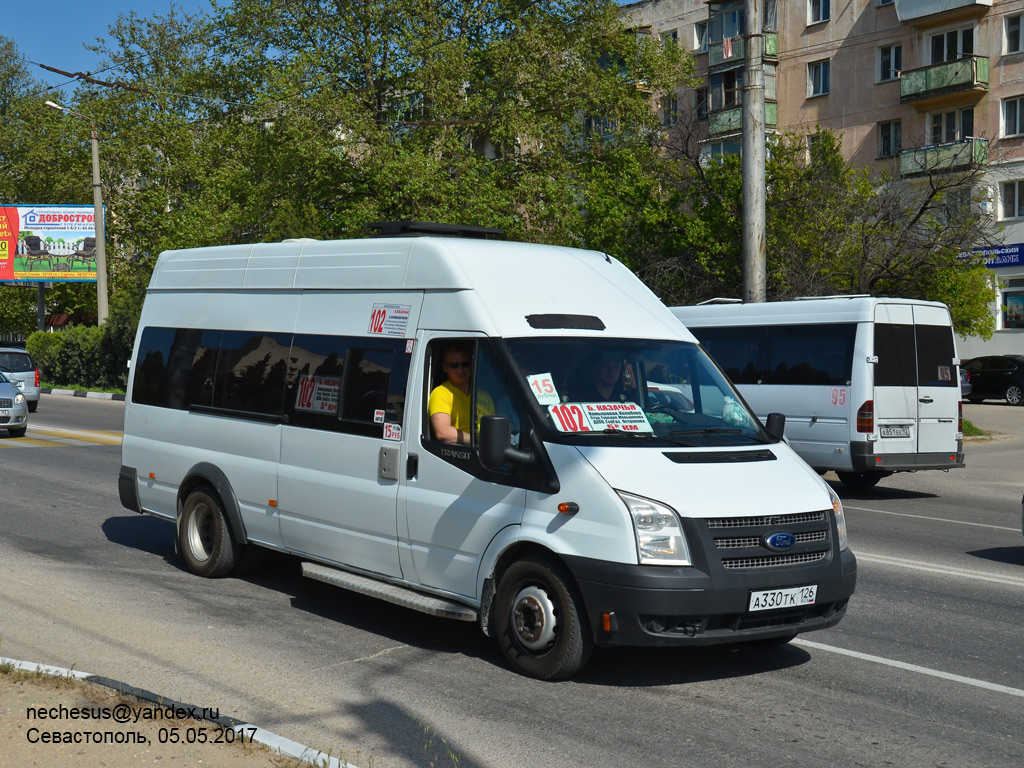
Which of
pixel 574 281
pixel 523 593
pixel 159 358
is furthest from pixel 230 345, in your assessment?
pixel 523 593

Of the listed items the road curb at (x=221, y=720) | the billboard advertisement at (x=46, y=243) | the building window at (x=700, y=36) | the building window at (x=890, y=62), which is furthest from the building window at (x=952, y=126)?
the road curb at (x=221, y=720)

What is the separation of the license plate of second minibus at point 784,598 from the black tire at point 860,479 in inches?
409

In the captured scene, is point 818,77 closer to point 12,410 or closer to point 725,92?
point 725,92

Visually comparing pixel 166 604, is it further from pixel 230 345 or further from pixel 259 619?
pixel 230 345

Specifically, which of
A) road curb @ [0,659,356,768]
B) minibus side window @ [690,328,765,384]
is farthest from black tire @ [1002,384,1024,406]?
road curb @ [0,659,356,768]

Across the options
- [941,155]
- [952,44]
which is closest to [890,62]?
[952,44]

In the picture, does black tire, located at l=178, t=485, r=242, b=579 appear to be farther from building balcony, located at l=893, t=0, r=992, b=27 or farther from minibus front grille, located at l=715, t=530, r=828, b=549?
building balcony, located at l=893, t=0, r=992, b=27

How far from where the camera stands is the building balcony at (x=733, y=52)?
154ft

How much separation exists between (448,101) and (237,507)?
82.7ft

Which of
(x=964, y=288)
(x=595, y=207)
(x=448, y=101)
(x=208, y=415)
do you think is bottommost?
(x=208, y=415)

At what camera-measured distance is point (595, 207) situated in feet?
102

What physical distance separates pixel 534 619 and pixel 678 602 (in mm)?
828

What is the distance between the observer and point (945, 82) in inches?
1614

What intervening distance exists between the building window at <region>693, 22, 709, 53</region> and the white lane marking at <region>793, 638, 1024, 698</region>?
48116mm
